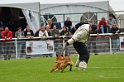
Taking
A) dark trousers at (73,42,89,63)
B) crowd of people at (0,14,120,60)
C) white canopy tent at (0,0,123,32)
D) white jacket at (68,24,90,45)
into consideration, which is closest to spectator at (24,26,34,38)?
crowd of people at (0,14,120,60)

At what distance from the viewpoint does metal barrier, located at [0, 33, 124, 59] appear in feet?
87.9

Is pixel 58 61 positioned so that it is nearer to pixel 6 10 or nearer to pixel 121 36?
pixel 121 36

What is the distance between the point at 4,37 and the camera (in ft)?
89.6

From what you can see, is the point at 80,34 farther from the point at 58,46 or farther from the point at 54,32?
the point at 54,32

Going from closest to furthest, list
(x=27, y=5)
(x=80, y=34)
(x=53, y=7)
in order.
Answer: (x=80, y=34)
(x=27, y=5)
(x=53, y=7)

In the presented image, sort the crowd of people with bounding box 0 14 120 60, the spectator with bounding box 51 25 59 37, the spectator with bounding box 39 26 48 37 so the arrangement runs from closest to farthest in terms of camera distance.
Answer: the crowd of people with bounding box 0 14 120 60
the spectator with bounding box 39 26 48 37
the spectator with bounding box 51 25 59 37

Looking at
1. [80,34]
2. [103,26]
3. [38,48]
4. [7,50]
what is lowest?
[7,50]

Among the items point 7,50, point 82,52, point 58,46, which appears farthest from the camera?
point 58,46

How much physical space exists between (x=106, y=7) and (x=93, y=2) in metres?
0.87

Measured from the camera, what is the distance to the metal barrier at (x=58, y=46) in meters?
26.8

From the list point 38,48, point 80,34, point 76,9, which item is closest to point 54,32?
point 38,48

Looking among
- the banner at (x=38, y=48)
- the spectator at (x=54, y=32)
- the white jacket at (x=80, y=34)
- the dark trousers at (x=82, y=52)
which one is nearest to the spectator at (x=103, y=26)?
the spectator at (x=54, y=32)

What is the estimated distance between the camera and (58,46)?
27.1 meters

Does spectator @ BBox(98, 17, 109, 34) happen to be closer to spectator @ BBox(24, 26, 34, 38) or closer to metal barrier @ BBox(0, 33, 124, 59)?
metal barrier @ BBox(0, 33, 124, 59)
